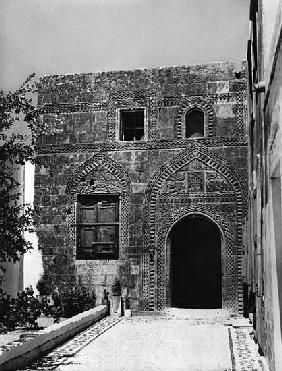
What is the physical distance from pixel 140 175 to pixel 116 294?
2843 millimetres

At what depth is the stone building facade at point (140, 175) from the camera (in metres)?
13.2

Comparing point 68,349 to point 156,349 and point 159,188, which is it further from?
point 159,188

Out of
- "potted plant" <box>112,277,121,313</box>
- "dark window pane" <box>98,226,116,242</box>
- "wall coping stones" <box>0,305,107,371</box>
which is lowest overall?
"wall coping stones" <box>0,305,107,371</box>

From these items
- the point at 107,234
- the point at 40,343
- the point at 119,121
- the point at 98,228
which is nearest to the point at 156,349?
the point at 40,343

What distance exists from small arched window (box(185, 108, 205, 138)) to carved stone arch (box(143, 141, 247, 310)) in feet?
1.15

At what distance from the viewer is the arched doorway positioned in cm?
1509

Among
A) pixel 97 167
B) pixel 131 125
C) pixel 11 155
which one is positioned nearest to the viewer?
pixel 11 155

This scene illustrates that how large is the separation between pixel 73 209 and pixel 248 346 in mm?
6531

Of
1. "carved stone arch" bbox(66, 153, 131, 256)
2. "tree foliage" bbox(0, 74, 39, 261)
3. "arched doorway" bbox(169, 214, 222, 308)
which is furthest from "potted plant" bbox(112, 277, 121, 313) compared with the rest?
"tree foliage" bbox(0, 74, 39, 261)

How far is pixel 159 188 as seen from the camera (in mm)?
13461

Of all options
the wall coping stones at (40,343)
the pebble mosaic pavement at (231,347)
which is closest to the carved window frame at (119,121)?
the pebble mosaic pavement at (231,347)

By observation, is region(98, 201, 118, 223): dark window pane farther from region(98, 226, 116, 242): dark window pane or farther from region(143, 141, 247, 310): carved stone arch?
A: region(143, 141, 247, 310): carved stone arch

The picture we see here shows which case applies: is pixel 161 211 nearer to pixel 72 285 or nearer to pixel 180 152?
pixel 180 152

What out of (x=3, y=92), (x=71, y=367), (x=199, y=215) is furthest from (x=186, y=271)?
(x=3, y=92)
